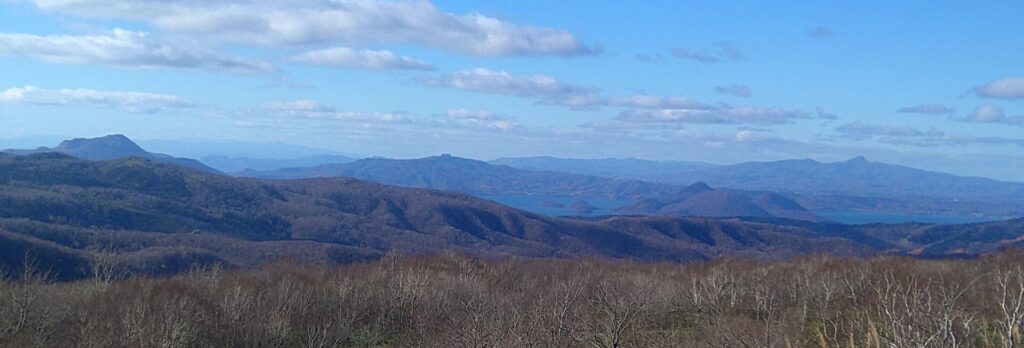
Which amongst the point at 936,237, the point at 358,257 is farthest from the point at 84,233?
the point at 936,237

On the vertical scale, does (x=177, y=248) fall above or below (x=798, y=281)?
below

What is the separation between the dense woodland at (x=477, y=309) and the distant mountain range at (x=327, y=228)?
66424 mm

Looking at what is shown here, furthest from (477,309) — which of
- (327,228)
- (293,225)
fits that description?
(293,225)

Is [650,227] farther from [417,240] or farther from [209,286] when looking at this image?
[209,286]

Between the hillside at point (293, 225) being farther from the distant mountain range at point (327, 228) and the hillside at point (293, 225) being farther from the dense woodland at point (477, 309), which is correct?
the dense woodland at point (477, 309)

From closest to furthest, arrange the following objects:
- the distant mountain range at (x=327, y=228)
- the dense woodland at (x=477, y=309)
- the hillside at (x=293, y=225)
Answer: the dense woodland at (x=477, y=309) < the distant mountain range at (x=327, y=228) < the hillside at (x=293, y=225)

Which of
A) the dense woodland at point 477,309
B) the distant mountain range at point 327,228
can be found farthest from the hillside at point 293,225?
the dense woodland at point 477,309

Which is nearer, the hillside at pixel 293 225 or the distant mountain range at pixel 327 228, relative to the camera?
the distant mountain range at pixel 327 228

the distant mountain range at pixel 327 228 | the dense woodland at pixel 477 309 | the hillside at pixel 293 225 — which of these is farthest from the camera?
the hillside at pixel 293 225

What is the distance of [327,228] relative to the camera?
164 meters

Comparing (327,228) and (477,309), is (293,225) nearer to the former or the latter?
(327,228)

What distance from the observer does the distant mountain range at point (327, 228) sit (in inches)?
→ 4887

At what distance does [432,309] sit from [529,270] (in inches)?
1129

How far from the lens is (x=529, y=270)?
65125 mm
